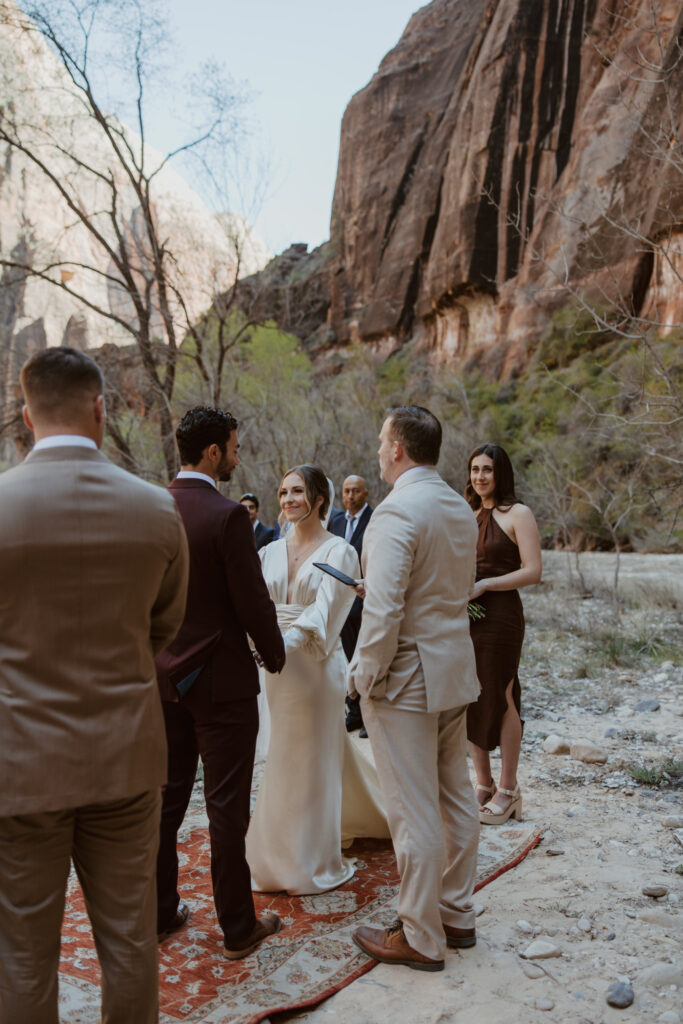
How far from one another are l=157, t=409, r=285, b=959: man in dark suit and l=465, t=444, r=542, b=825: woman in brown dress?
174cm

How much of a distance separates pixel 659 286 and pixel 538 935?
23491 millimetres

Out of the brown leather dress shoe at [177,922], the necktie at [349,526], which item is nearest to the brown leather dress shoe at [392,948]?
the brown leather dress shoe at [177,922]

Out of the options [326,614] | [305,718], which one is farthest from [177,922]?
[326,614]

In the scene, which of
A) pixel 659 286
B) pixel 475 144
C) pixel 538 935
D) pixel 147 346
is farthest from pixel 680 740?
pixel 475 144

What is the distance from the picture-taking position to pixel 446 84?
43.6 m

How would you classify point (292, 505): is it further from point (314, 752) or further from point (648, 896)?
point (648, 896)

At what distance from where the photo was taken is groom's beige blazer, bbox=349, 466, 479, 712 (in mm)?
3074

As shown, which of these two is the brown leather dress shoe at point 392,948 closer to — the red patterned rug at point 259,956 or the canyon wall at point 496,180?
the red patterned rug at point 259,956

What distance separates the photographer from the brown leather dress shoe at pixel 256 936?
10.6ft

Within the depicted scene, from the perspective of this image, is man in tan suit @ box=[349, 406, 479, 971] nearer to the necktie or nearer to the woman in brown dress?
the woman in brown dress

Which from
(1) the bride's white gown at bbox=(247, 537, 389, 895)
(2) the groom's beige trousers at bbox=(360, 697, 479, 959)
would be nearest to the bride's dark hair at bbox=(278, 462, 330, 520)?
(1) the bride's white gown at bbox=(247, 537, 389, 895)

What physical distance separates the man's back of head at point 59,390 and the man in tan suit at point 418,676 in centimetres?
141

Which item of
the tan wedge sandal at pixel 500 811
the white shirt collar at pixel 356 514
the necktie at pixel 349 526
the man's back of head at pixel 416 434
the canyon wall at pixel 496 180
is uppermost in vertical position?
the canyon wall at pixel 496 180

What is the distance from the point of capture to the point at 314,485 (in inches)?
163
